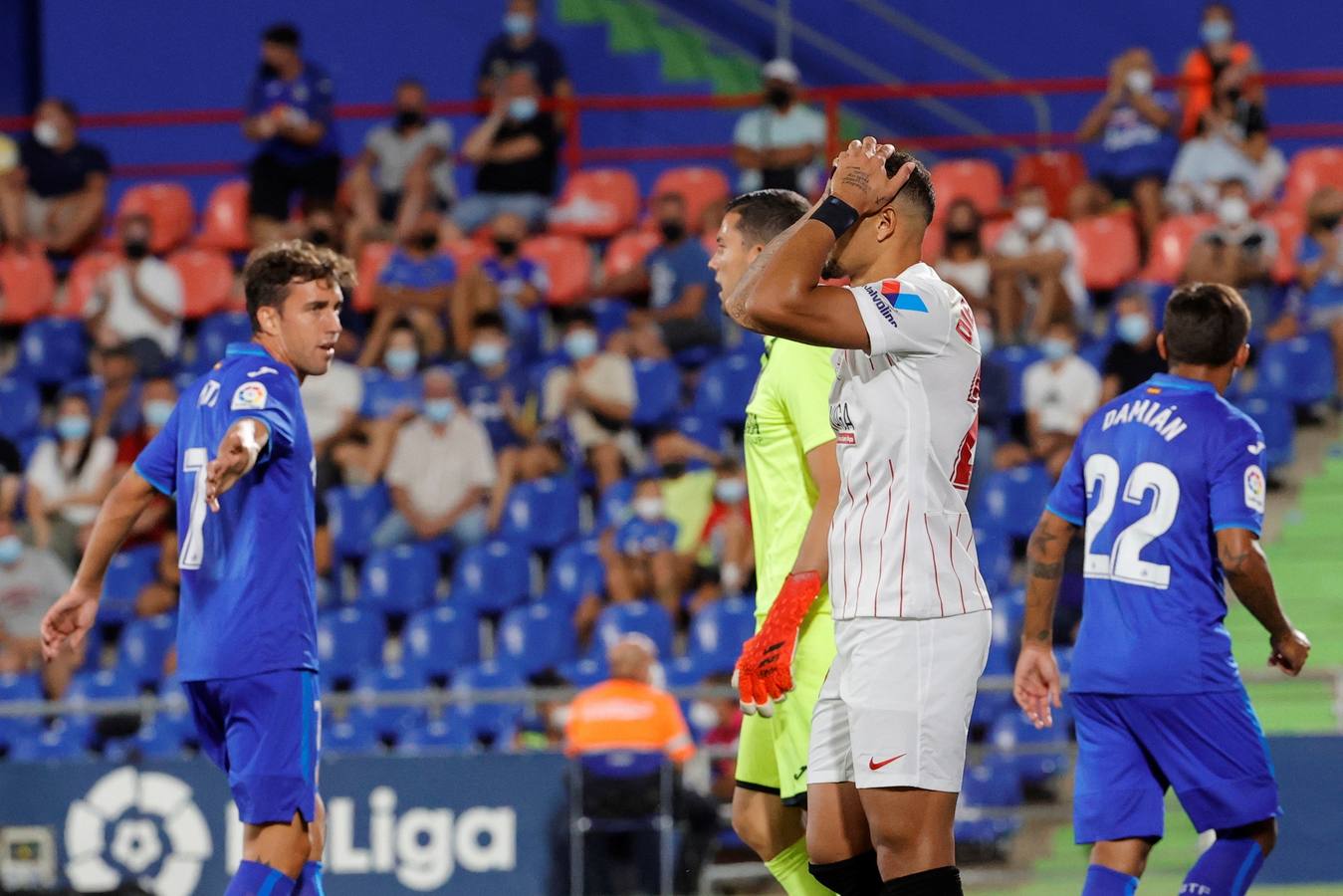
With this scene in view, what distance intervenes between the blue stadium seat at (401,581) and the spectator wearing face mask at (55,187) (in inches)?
197

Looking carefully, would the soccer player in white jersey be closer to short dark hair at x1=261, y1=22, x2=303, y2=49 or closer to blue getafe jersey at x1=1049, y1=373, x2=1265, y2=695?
blue getafe jersey at x1=1049, y1=373, x2=1265, y2=695

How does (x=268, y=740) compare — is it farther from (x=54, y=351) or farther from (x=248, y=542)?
(x=54, y=351)

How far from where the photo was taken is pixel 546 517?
13.3m

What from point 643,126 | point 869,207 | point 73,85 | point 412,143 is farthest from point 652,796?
point 73,85

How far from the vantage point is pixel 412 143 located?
52.2ft

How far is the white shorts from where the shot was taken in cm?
467

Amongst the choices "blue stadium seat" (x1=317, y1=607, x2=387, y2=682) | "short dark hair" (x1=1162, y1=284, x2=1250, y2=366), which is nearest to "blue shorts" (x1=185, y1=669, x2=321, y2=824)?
"short dark hair" (x1=1162, y1=284, x2=1250, y2=366)

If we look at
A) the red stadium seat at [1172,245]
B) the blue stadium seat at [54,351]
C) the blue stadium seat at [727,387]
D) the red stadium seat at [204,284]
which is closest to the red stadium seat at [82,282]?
the blue stadium seat at [54,351]

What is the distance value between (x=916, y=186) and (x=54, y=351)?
11673mm

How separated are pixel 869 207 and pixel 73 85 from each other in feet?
52.8

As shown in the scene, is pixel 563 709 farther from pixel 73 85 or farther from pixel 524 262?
pixel 73 85

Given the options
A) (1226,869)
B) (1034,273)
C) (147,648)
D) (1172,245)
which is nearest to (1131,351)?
(1034,273)

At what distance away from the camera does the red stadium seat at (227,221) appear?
16.5m

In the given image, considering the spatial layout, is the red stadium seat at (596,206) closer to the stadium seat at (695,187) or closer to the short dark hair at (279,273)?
the stadium seat at (695,187)
